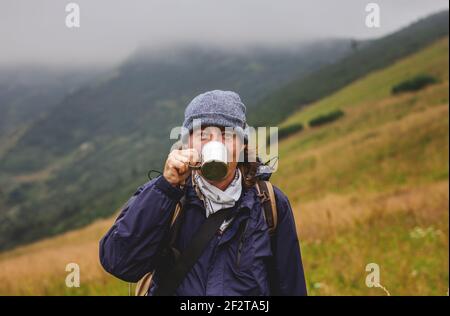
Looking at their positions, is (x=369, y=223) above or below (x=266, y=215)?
above

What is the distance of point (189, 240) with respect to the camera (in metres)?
2.57

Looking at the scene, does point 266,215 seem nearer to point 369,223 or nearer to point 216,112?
point 216,112

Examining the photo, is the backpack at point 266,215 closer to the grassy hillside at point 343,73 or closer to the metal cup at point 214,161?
the metal cup at point 214,161

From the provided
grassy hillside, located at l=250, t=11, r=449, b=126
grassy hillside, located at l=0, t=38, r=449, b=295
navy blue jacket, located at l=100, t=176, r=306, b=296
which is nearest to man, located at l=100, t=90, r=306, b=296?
navy blue jacket, located at l=100, t=176, r=306, b=296

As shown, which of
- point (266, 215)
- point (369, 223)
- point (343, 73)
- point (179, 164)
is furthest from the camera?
point (343, 73)

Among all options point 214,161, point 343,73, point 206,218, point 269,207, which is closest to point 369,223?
point 269,207

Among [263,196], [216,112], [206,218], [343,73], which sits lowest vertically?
[206,218]

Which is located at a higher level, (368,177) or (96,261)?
(368,177)

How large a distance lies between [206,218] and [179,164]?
384 mm

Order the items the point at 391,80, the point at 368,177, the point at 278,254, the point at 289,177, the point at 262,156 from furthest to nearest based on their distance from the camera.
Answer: the point at 391,80
the point at 289,177
the point at 368,177
the point at 262,156
the point at 278,254
